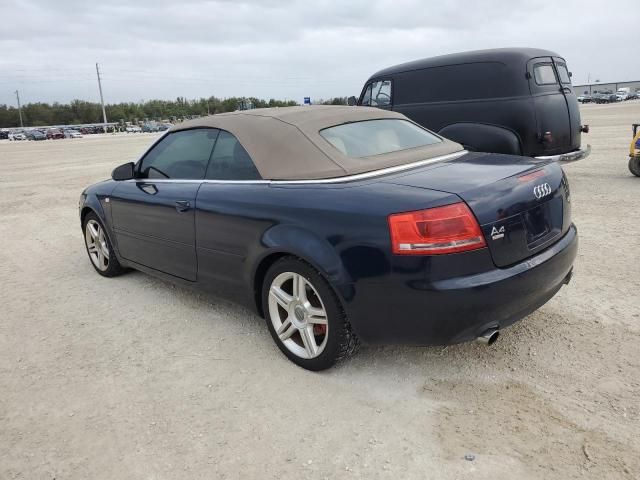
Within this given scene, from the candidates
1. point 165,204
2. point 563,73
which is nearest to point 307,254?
point 165,204

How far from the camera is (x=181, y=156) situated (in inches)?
162

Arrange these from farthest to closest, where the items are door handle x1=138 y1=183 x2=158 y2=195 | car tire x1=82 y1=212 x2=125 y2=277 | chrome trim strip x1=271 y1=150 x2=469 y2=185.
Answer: car tire x1=82 y1=212 x2=125 y2=277 → door handle x1=138 y1=183 x2=158 y2=195 → chrome trim strip x1=271 y1=150 x2=469 y2=185

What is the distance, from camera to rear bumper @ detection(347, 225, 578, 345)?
256 centimetres

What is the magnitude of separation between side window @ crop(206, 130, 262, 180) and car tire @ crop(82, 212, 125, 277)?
187 centimetres

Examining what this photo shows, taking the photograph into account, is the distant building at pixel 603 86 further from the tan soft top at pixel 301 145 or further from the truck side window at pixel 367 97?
the tan soft top at pixel 301 145

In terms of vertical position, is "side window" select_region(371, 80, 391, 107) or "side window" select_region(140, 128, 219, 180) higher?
"side window" select_region(371, 80, 391, 107)

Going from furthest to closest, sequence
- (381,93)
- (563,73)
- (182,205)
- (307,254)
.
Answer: (381,93) → (563,73) → (182,205) → (307,254)

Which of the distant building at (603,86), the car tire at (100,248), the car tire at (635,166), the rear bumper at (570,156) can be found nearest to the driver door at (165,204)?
the car tire at (100,248)

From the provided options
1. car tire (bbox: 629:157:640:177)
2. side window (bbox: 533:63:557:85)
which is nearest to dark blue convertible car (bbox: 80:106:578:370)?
side window (bbox: 533:63:557:85)

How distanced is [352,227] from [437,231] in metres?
0.44

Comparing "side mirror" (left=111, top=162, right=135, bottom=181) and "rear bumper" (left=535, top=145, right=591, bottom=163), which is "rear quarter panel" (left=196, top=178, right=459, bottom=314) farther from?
"rear bumper" (left=535, top=145, right=591, bottom=163)

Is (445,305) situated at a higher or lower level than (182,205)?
lower

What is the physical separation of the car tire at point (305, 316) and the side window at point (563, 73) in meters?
7.09

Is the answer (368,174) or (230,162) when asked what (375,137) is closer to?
(368,174)
